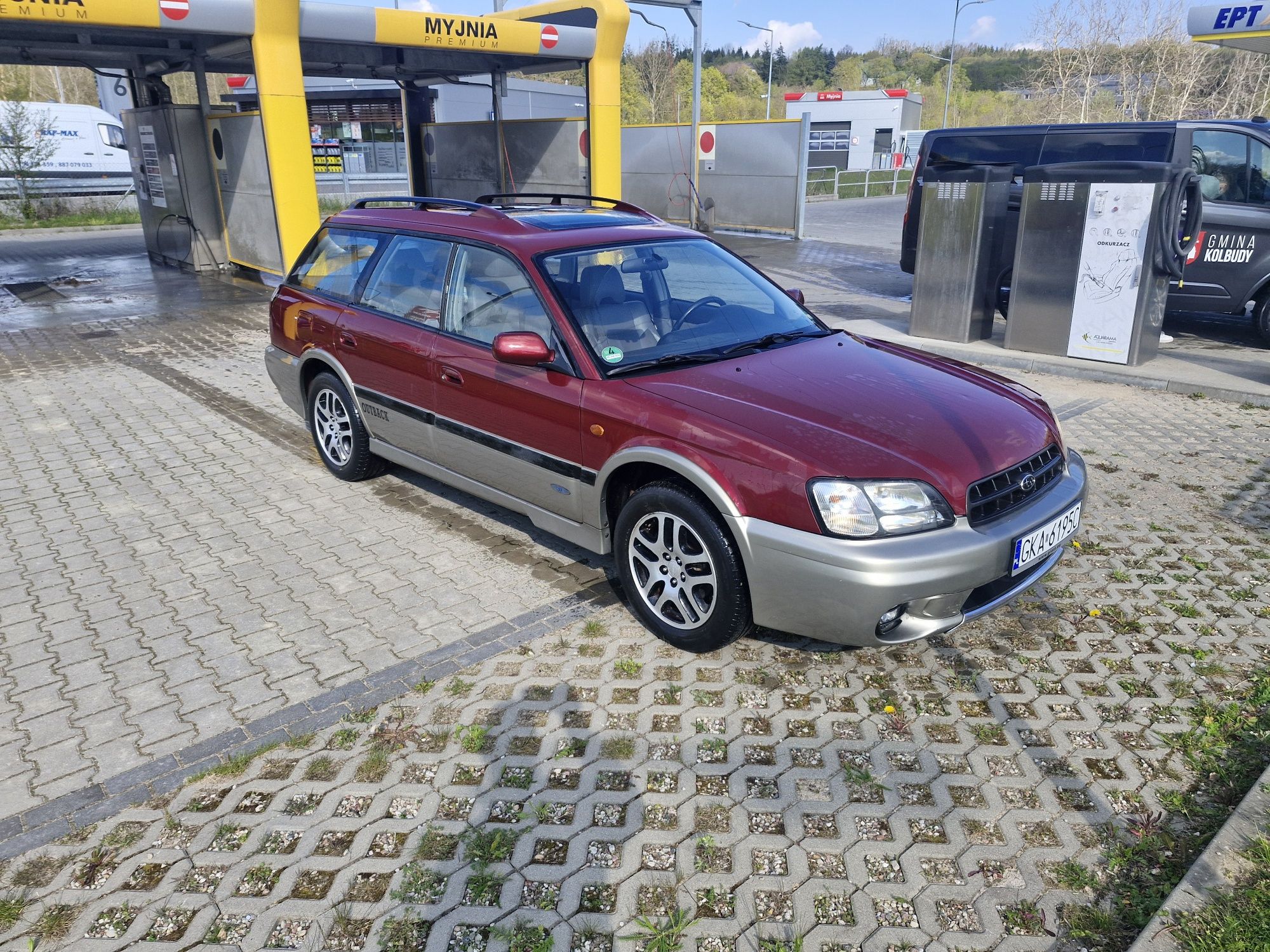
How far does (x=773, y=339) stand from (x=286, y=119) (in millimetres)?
10617

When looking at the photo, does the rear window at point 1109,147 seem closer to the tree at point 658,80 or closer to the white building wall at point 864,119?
the tree at point 658,80

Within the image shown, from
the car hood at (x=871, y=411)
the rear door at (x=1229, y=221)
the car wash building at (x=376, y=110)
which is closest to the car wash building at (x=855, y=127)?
the car wash building at (x=376, y=110)

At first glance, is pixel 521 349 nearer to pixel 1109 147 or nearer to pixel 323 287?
pixel 323 287

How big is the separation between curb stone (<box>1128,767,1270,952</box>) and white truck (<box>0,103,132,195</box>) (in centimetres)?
3042

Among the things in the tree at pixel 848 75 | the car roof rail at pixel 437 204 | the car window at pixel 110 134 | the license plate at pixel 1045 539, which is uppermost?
the tree at pixel 848 75

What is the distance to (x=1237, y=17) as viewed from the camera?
34.8ft

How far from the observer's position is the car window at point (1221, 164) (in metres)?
9.28

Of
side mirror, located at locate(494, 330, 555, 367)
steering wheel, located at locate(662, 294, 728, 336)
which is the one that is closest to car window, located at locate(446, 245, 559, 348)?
side mirror, located at locate(494, 330, 555, 367)

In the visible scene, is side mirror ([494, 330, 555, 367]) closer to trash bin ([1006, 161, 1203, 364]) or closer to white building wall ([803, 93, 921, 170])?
trash bin ([1006, 161, 1203, 364])

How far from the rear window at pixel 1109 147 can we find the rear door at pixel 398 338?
770cm

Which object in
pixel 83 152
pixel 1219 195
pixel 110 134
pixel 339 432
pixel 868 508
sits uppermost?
pixel 110 134

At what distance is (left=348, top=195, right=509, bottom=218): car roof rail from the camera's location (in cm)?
520

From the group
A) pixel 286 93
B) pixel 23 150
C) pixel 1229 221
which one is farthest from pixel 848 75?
pixel 1229 221

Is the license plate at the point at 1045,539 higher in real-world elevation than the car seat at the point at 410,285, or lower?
lower
